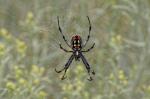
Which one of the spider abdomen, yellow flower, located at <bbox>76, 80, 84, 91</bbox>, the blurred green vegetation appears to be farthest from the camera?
the blurred green vegetation

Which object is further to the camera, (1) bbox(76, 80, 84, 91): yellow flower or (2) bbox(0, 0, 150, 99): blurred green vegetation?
(2) bbox(0, 0, 150, 99): blurred green vegetation

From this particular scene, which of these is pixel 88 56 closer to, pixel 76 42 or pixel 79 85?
pixel 79 85

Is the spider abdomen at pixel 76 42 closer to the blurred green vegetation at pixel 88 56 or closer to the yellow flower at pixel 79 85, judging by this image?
the blurred green vegetation at pixel 88 56

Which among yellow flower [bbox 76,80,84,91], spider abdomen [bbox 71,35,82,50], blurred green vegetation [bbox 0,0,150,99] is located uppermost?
blurred green vegetation [bbox 0,0,150,99]

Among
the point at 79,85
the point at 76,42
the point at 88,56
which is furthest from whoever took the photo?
the point at 79,85

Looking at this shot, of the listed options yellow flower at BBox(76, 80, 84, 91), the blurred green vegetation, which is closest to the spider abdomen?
the blurred green vegetation

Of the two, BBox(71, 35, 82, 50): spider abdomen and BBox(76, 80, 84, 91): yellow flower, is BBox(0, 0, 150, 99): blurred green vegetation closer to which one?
BBox(76, 80, 84, 91): yellow flower

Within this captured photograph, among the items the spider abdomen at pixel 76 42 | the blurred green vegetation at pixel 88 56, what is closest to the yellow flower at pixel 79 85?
the blurred green vegetation at pixel 88 56

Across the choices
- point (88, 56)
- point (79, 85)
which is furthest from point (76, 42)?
point (79, 85)
